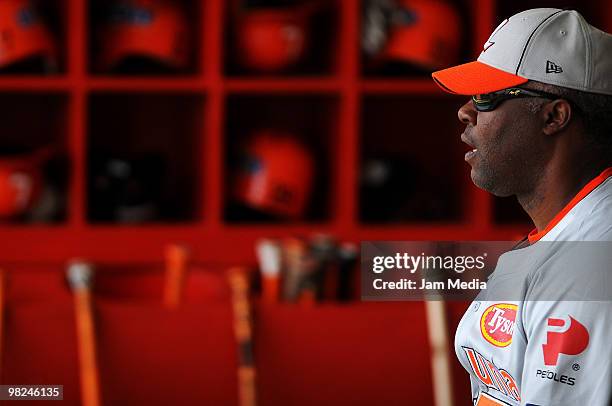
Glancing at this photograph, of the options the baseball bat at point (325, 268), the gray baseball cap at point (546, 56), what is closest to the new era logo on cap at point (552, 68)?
the gray baseball cap at point (546, 56)

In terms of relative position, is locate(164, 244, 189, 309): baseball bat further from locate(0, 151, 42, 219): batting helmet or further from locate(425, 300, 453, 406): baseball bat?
locate(425, 300, 453, 406): baseball bat

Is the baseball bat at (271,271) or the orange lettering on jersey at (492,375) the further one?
the baseball bat at (271,271)

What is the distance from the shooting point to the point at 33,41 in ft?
6.73

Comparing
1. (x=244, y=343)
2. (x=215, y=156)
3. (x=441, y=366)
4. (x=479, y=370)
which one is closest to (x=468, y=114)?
(x=479, y=370)

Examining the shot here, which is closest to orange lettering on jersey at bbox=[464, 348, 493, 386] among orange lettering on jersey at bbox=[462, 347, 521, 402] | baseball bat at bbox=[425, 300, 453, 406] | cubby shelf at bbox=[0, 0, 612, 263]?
orange lettering on jersey at bbox=[462, 347, 521, 402]

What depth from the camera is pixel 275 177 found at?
6.93 feet

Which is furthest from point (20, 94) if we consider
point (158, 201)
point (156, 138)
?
point (158, 201)

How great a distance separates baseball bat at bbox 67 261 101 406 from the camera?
5.28 feet

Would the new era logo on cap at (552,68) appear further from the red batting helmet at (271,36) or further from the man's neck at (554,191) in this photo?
the red batting helmet at (271,36)

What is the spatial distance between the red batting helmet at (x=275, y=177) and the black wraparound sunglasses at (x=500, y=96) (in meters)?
1.68

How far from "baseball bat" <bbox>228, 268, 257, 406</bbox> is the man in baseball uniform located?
4.09 feet

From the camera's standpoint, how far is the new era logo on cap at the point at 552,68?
0.41 m

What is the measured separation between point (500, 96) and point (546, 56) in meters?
0.03

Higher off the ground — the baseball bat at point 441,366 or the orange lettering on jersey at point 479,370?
the orange lettering on jersey at point 479,370
